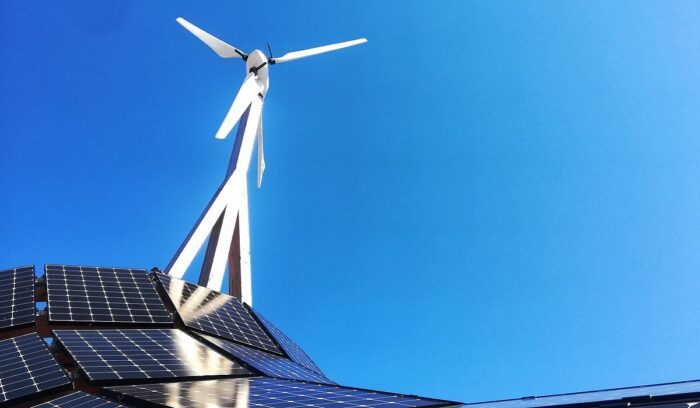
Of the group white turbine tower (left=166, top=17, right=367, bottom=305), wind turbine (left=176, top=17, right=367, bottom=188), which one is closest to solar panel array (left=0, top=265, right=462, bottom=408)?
white turbine tower (left=166, top=17, right=367, bottom=305)

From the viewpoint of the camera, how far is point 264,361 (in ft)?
73.7

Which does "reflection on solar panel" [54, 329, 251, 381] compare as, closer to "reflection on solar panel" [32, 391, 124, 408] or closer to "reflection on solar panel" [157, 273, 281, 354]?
"reflection on solar panel" [32, 391, 124, 408]

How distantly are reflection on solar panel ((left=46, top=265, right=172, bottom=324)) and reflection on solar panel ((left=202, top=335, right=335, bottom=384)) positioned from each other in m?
2.58

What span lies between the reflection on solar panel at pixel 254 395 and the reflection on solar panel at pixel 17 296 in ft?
23.4

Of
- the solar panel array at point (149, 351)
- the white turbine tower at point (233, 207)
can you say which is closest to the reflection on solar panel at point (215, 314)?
the solar panel array at point (149, 351)

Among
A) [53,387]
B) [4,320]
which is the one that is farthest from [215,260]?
[53,387]

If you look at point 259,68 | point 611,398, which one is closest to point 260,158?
point 259,68

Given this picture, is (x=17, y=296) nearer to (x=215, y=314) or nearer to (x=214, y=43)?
(x=215, y=314)

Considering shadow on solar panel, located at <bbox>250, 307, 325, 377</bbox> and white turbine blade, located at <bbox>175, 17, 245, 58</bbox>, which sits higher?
white turbine blade, located at <bbox>175, 17, 245, 58</bbox>

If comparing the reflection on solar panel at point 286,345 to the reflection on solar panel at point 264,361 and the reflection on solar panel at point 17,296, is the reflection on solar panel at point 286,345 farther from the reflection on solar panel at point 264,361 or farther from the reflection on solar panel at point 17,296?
the reflection on solar panel at point 17,296

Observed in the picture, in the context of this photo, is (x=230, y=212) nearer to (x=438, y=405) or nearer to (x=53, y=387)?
(x=53, y=387)

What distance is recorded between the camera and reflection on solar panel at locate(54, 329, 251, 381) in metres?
17.2

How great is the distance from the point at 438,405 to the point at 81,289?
51.1 ft

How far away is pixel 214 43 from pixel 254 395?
3264 centimetres
